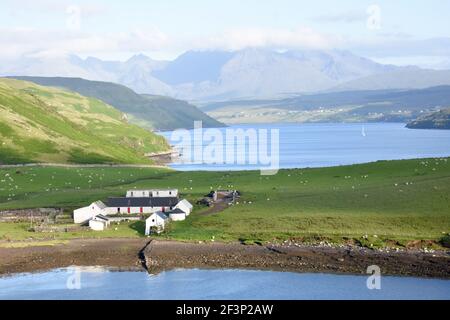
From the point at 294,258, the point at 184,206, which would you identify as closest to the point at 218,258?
the point at 294,258

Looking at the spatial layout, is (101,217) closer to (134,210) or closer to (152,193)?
(134,210)

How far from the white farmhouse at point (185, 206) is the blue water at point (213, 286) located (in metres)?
19.6

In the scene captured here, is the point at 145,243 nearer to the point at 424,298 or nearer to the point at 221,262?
the point at 221,262

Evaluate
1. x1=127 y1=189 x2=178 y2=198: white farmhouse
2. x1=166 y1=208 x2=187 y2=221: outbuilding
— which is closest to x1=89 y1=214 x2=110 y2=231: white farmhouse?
x1=166 y1=208 x2=187 y2=221: outbuilding

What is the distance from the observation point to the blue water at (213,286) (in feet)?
216

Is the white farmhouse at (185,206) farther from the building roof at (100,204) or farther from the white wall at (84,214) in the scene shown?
the white wall at (84,214)

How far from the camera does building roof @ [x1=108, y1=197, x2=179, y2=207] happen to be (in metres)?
97.6

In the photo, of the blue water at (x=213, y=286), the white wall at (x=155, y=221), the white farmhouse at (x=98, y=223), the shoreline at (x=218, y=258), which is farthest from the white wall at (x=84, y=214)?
the blue water at (x=213, y=286)

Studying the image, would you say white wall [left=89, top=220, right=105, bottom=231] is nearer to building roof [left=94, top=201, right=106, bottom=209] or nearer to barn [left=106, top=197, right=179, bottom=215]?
building roof [left=94, top=201, right=106, bottom=209]

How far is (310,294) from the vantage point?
216ft

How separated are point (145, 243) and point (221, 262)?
33.8 feet

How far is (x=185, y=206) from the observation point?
9575cm

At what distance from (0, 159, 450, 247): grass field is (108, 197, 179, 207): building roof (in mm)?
3649

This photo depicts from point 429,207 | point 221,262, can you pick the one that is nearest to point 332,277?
point 221,262
